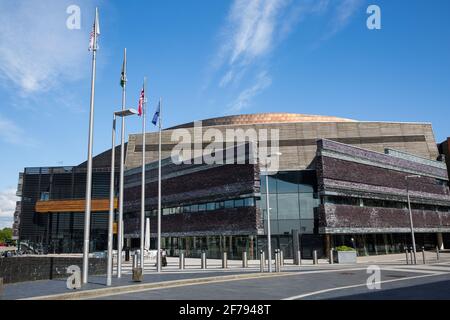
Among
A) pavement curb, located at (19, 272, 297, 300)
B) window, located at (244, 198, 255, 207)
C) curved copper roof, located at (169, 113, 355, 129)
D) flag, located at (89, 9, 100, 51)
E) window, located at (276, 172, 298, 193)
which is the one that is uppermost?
curved copper roof, located at (169, 113, 355, 129)

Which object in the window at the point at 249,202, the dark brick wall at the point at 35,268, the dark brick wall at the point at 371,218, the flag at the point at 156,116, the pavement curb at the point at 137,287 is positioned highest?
the flag at the point at 156,116

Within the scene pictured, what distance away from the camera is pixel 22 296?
42.7ft

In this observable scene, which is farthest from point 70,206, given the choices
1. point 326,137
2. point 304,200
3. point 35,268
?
point 35,268

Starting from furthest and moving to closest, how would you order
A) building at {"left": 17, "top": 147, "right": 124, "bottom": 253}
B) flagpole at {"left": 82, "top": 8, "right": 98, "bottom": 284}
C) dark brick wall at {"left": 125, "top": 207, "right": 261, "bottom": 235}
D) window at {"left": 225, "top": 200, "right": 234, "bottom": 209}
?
building at {"left": 17, "top": 147, "right": 124, "bottom": 253}
window at {"left": 225, "top": 200, "right": 234, "bottom": 209}
dark brick wall at {"left": 125, "top": 207, "right": 261, "bottom": 235}
flagpole at {"left": 82, "top": 8, "right": 98, "bottom": 284}

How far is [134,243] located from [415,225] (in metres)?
38.3

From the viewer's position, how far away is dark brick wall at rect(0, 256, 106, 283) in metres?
17.3

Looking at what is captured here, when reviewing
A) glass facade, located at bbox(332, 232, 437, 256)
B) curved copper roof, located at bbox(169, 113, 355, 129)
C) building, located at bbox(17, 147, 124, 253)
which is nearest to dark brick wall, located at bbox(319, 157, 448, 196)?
glass facade, located at bbox(332, 232, 437, 256)

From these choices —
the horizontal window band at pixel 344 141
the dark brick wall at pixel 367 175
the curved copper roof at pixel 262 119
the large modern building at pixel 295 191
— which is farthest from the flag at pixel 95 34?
the curved copper roof at pixel 262 119

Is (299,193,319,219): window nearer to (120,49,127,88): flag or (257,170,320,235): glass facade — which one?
(257,170,320,235): glass facade

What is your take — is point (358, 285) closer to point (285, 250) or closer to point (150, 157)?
point (285, 250)

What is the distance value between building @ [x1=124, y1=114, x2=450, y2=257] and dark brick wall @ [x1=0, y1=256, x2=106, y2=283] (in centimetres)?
1405

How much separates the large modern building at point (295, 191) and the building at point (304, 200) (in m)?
0.11

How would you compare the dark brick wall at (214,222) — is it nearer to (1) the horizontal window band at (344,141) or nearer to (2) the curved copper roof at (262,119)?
(1) the horizontal window band at (344,141)

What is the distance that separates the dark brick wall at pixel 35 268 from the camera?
17.3 meters
